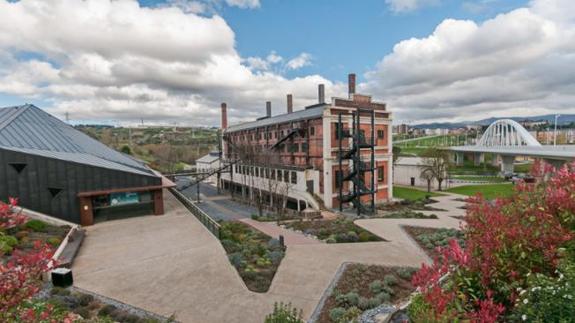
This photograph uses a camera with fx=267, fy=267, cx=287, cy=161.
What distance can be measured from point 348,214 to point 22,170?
24470mm

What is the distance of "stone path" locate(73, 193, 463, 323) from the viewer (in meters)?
8.92

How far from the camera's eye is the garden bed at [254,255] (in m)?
10.7

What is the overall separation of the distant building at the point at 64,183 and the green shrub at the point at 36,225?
2.24 m

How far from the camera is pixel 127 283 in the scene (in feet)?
34.0

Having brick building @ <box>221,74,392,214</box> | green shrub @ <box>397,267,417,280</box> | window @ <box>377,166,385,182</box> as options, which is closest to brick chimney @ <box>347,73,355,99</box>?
brick building @ <box>221,74,392,214</box>

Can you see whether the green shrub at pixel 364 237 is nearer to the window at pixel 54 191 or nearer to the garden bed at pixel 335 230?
the garden bed at pixel 335 230

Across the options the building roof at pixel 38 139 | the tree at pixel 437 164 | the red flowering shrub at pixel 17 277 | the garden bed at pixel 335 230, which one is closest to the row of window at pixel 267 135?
the garden bed at pixel 335 230

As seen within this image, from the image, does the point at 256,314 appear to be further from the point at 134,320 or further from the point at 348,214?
the point at 348,214

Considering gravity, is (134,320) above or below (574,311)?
below

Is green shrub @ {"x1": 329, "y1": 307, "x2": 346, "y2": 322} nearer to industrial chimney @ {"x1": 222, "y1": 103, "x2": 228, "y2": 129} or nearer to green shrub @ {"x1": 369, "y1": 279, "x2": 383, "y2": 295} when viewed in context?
green shrub @ {"x1": 369, "y1": 279, "x2": 383, "y2": 295}

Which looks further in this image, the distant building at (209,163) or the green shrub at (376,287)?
the distant building at (209,163)

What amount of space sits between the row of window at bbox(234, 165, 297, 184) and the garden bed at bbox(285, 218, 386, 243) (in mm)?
9040

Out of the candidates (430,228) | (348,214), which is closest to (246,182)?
(348,214)

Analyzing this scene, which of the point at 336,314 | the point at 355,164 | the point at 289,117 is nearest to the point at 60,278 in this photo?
the point at 336,314
